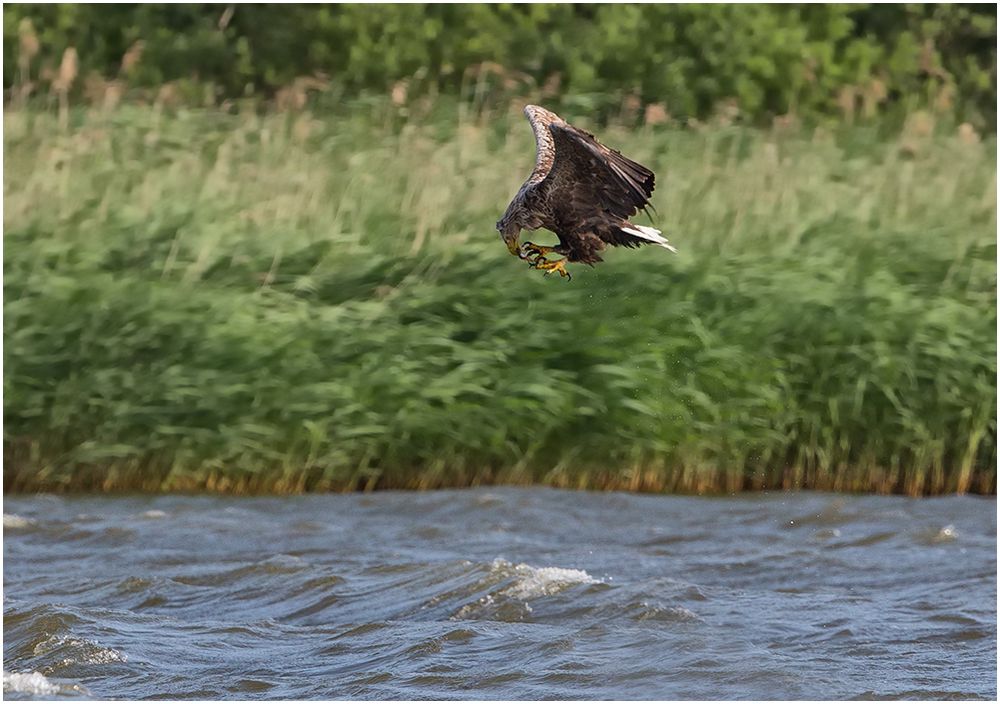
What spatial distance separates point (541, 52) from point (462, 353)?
5485 mm

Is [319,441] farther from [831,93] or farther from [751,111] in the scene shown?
[831,93]

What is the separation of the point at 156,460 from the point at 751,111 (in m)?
7.28

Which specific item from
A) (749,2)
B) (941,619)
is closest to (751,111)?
(749,2)

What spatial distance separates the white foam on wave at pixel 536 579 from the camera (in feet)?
25.8

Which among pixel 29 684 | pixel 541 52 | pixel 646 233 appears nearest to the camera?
pixel 646 233

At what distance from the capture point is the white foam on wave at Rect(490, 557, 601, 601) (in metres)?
7.88

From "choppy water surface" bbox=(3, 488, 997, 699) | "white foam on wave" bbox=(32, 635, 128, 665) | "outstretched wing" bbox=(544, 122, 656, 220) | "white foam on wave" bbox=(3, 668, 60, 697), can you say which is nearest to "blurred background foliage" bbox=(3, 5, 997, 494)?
"choppy water surface" bbox=(3, 488, 997, 699)

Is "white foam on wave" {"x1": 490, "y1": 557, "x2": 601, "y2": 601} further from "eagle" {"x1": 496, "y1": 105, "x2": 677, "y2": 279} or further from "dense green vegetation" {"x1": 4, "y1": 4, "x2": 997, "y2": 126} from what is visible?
"dense green vegetation" {"x1": 4, "y1": 4, "x2": 997, "y2": 126}

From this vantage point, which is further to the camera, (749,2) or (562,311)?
(749,2)

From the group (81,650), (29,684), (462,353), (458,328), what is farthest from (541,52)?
(29,684)

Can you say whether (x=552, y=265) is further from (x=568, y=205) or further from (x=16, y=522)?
(x=16, y=522)

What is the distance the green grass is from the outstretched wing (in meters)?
4.00

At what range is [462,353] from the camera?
9438 mm

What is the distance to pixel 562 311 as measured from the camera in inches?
372
